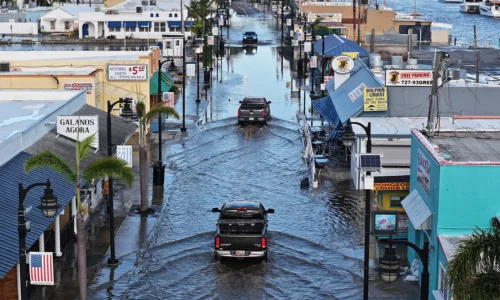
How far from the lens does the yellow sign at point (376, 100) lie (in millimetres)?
42312

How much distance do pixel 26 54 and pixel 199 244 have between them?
1147 inches

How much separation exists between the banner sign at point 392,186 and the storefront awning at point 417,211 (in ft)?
12.8

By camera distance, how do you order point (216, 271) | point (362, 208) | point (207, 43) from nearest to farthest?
point (216, 271), point (362, 208), point (207, 43)

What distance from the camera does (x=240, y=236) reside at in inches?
1201

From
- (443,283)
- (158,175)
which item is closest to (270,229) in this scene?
(158,175)

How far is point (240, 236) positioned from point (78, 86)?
19.6m

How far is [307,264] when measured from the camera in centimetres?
3145

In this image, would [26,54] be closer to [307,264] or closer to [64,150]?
[64,150]

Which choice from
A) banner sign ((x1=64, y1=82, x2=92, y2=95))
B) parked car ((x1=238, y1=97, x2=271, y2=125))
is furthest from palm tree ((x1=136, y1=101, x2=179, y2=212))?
parked car ((x1=238, y1=97, x2=271, y2=125))

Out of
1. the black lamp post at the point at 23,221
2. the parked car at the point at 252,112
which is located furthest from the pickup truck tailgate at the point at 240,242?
the parked car at the point at 252,112

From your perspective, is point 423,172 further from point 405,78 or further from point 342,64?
point 342,64

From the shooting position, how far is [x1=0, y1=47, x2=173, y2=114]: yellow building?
47.1 meters

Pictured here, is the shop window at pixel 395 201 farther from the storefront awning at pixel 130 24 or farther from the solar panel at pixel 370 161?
the storefront awning at pixel 130 24

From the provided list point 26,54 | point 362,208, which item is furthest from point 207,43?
point 362,208
